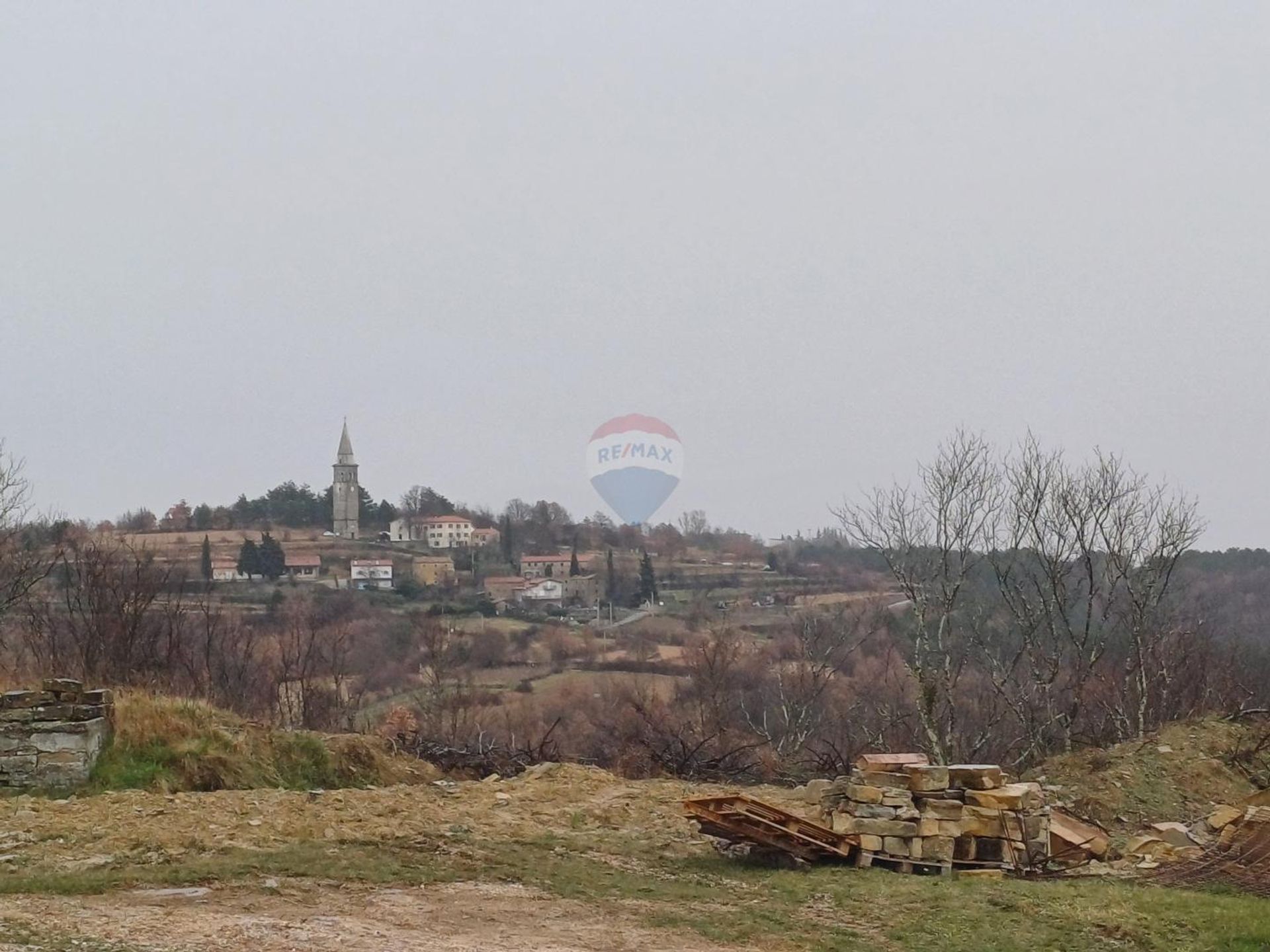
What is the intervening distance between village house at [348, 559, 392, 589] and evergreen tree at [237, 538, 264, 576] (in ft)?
22.1

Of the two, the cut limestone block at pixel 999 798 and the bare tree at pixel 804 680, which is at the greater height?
the cut limestone block at pixel 999 798

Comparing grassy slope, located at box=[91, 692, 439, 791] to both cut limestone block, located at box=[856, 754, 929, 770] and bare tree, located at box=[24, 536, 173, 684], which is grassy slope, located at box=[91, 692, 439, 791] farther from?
cut limestone block, located at box=[856, 754, 929, 770]

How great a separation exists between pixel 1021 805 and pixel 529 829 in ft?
17.0

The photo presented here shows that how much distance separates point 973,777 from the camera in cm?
1230

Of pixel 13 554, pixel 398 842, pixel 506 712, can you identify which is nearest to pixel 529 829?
pixel 398 842

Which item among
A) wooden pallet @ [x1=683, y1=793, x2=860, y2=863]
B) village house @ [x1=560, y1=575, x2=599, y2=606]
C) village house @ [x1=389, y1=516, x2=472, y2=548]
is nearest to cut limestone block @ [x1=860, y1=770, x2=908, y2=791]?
wooden pallet @ [x1=683, y1=793, x2=860, y2=863]

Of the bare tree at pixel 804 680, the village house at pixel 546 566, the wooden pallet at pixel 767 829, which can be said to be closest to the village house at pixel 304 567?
the village house at pixel 546 566

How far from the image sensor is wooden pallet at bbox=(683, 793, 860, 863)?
11.6 metres

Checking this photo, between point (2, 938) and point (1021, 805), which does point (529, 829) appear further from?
point (2, 938)

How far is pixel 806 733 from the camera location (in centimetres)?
3566

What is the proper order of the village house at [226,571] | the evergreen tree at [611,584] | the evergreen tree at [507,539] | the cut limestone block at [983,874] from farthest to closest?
the evergreen tree at [507,539] < the evergreen tree at [611,584] < the village house at [226,571] < the cut limestone block at [983,874]

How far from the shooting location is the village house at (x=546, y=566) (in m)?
94.6

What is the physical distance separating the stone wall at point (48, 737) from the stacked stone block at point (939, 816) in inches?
342

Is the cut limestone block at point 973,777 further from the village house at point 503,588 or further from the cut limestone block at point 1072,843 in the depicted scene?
the village house at point 503,588
